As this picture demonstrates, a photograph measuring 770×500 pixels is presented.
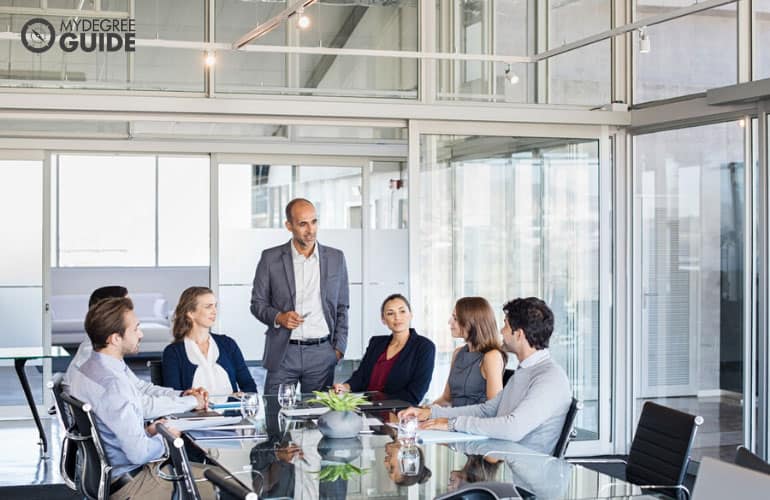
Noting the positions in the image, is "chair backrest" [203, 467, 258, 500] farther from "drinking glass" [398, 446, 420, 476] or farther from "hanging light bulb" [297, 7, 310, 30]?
"hanging light bulb" [297, 7, 310, 30]

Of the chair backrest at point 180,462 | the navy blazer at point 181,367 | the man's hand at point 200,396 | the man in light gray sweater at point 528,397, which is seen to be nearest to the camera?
the chair backrest at point 180,462

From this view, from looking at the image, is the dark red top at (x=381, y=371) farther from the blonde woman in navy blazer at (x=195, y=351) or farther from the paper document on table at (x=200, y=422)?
the paper document on table at (x=200, y=422)

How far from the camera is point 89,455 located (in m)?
4.58

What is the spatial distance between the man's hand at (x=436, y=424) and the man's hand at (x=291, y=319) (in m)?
1.60

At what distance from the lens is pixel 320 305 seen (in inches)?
250

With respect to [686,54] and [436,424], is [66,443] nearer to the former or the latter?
[436,424]

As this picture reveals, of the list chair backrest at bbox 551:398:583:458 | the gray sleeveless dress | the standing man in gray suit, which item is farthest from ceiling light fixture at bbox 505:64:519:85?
chair backrest at bbox 551:398:583:458

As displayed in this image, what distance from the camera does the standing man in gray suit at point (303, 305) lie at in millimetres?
6258

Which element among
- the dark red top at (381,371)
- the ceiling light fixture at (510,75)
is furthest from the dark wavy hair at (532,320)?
the ceiling light fixture at (510,75)

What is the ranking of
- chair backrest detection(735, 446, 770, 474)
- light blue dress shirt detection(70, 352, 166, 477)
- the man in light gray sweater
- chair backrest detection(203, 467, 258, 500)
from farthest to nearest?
light blue dress shirt detection(70, 352, 166, 477) → the man in light gray sweater → chair backrest detection(735, 446, 770, 474) → chair backrest detection(203, 467, 258, 500)

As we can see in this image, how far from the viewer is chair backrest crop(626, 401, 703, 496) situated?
4.04 meters

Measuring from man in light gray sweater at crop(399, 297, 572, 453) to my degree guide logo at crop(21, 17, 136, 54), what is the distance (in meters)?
3.70

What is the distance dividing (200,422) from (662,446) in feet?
6.36

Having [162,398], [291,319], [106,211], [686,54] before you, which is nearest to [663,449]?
[162,398]
